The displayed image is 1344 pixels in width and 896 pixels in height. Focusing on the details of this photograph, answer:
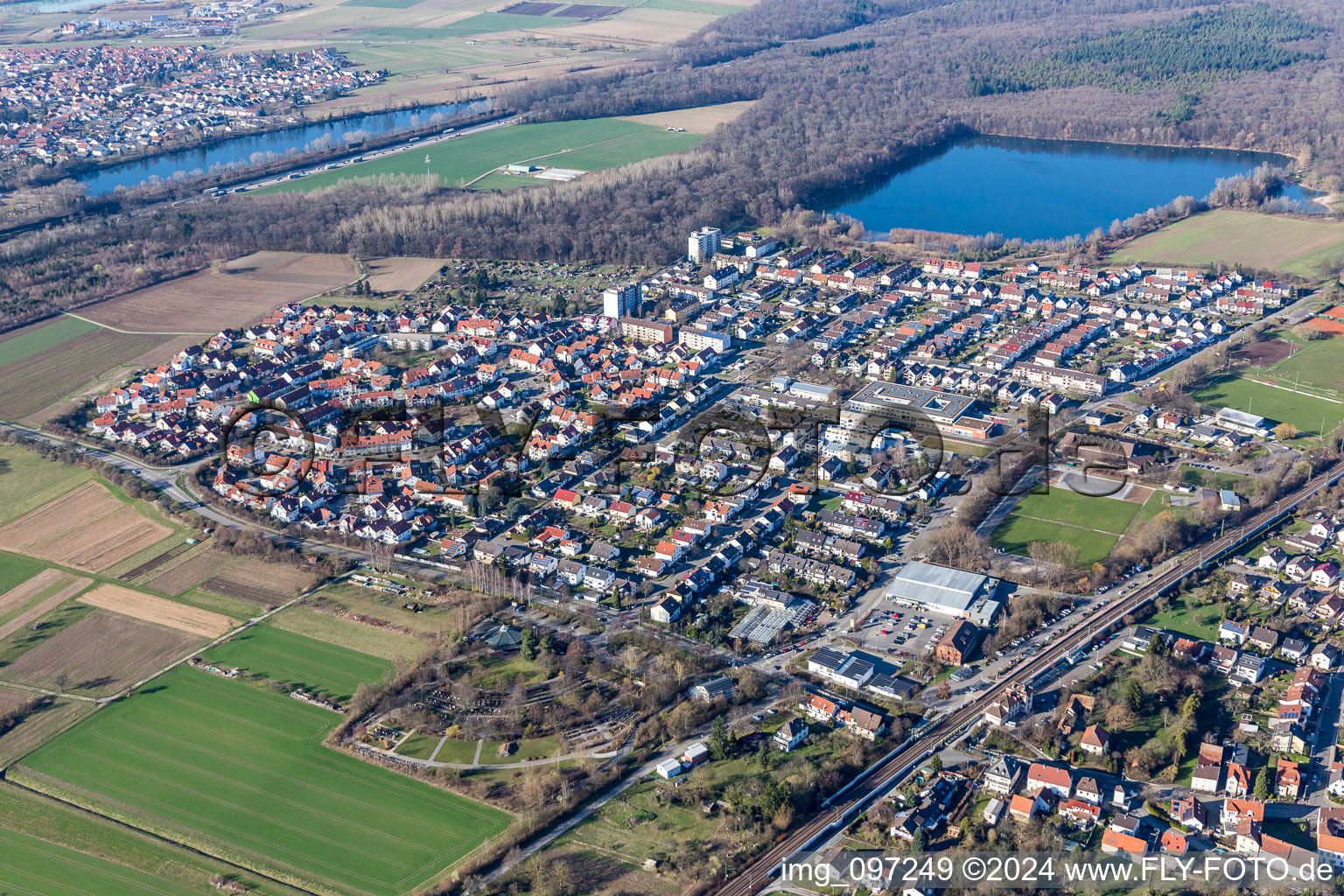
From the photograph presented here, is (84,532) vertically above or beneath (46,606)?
above

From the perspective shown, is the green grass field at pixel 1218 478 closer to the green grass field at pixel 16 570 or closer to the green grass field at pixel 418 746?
the green grass field at pixel 418 746

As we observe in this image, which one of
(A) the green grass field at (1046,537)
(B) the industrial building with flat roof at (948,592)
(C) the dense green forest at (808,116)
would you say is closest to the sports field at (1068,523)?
(A) the green grass field at (1046,537)

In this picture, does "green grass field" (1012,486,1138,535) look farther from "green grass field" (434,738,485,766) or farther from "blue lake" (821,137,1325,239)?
"blue lake" (821,137,1325,239)

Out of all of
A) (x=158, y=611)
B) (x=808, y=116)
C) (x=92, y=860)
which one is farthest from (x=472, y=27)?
(x=92, y=860)

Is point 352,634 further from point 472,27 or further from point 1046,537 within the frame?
point 472,27

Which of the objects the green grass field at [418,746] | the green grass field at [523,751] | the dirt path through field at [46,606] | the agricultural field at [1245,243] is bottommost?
the green grass field at [523,751]

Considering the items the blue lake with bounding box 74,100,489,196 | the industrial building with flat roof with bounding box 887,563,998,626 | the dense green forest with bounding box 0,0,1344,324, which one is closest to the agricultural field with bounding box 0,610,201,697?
the industrial building with flat roof with bounding box 887,563,998,626
